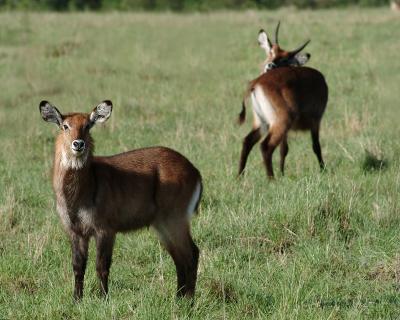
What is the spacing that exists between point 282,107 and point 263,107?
0.18 meters

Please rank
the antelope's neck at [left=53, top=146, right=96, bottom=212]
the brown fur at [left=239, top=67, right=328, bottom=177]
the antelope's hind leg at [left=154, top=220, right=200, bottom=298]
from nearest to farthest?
the antelope's neck at [left=53, top=146, right=96, bottom=212] → the antelope's hind leg at [left=154, top=220, right=200, bottom=298] → the brown fur at [left=239, top=67, right=328, bottom=177]

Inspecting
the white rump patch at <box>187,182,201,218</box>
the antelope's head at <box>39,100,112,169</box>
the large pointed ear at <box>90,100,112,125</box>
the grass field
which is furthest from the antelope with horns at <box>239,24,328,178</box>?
the antelope's head at <box>39,100,112,169</box>

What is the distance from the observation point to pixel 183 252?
A: 4.11 m

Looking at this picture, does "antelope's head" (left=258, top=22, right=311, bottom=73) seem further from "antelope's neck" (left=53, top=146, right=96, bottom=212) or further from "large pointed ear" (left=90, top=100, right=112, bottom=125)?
"antelope's neck" (left=53, top=146, right=96, bottom=212)

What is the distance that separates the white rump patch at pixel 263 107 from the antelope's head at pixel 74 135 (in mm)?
3160

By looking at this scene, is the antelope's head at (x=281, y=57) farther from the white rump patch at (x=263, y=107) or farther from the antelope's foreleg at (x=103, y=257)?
the antelope's foreleg at (x=103, y=257)

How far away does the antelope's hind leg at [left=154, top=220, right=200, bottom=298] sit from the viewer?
13.4 feet

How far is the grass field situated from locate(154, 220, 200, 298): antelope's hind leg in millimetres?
79

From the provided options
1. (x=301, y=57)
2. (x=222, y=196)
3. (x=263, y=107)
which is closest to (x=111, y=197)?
(x=222, y=196)

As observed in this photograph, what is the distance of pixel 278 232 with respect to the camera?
16.1ft

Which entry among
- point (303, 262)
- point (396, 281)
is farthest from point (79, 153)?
point (396, 281)

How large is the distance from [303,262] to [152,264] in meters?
0.89

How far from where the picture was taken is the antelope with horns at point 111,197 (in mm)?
3957

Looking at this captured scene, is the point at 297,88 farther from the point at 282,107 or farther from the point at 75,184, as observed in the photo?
the point at 75,184
